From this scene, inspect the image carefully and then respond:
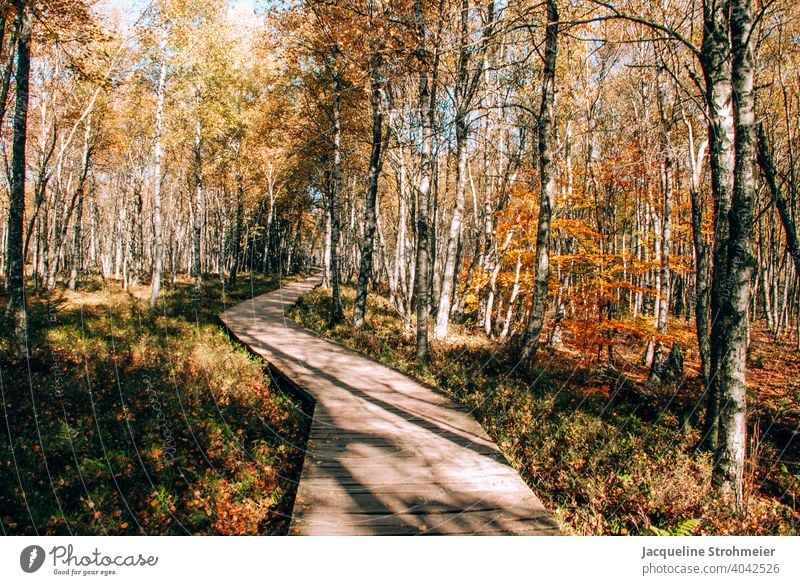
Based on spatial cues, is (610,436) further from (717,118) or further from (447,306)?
(447,306)

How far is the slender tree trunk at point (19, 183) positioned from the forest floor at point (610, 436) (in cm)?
744

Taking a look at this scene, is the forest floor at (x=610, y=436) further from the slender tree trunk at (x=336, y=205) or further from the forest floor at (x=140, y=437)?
the forest floor at (x=140, y=437)

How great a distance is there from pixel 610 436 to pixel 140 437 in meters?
7.67

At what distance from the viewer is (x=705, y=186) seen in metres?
20.7

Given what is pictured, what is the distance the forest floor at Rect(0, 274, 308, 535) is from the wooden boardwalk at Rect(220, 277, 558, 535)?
61 cm

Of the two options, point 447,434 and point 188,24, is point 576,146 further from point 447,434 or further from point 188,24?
point 447,434

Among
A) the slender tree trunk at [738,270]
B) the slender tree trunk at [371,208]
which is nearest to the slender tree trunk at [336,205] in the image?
the slender tree trunk at [371,208]

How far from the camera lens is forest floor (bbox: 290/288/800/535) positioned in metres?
4.67

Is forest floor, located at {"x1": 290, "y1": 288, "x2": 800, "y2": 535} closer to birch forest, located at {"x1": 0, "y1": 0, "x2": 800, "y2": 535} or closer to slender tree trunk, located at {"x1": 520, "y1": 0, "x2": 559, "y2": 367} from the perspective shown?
birch forest, located at {"x1": 0, "y1": 0, "x2": 800, "y2": 535}

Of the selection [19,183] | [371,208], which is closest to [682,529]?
[19,183]

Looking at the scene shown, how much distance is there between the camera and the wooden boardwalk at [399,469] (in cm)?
414

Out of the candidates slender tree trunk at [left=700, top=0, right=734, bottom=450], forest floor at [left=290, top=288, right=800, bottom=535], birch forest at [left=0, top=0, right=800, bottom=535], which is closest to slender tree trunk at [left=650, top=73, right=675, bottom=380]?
birch forest at [left=0, top=0, right=800, bottom=535]
